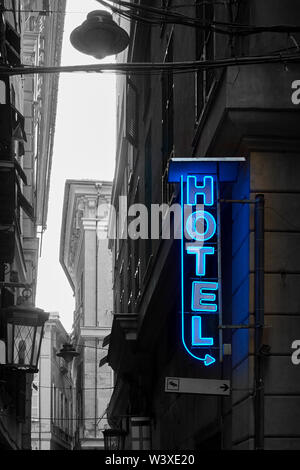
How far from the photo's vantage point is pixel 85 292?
59688 mm

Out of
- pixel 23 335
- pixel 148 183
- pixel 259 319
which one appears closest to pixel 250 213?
pixel 259 319

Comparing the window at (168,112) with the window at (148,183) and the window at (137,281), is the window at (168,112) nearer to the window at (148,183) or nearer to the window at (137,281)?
the window at (148,183)

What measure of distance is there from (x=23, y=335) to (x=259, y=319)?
5758 millimetres

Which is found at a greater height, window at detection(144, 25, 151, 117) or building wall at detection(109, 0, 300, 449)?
window at detection(144, 25, 151, 117)

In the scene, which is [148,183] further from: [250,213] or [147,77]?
[250,213]

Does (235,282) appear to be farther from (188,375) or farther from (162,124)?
(162,124)

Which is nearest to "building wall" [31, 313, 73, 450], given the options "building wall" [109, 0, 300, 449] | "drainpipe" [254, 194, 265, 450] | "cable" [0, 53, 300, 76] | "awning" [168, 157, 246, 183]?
"building wall" [109, 0, 300, 449]

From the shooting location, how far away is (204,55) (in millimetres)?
13914

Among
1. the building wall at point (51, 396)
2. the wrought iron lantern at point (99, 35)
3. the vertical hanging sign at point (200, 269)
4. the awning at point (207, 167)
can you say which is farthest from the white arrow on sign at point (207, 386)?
the building wall at point (51, 396)

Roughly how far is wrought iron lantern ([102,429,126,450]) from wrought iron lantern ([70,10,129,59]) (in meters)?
20.4

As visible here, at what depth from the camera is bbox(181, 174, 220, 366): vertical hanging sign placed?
1188 centimetres

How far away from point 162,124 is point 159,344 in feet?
16.1

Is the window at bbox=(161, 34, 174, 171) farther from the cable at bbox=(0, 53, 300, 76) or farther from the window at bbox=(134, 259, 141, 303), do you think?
the cable at bbox=(0, 53, 300, 76)

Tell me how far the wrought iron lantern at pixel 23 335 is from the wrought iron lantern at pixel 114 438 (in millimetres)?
13975
